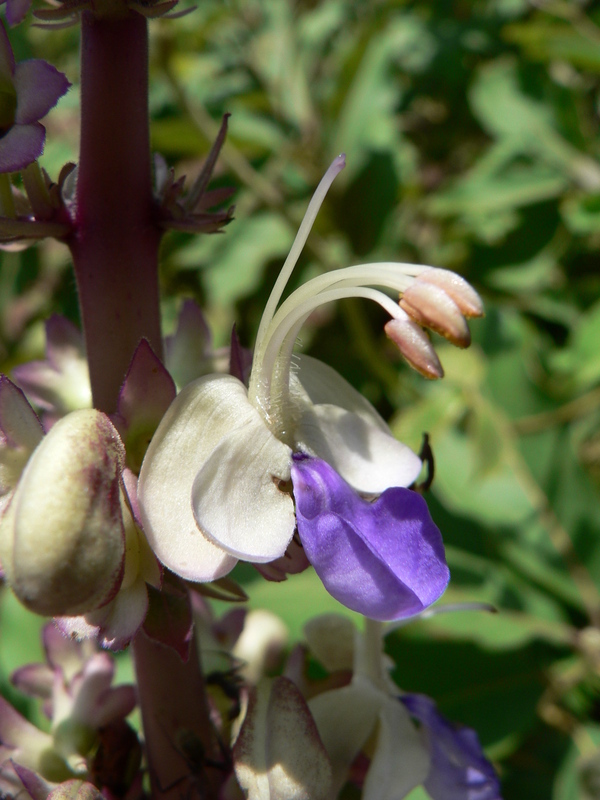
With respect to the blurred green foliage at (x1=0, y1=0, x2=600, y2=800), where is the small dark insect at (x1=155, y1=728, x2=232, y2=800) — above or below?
above

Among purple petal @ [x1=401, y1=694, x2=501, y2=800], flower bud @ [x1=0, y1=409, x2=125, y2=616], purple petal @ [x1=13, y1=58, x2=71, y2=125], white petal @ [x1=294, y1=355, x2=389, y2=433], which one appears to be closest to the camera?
flower bud @ [x1=0, y1=409, x2=125, y2=616]

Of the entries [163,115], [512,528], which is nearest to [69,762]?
[512,528]

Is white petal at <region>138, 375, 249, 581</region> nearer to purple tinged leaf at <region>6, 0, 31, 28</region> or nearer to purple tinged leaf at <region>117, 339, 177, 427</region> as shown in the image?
purple tinged leaf at <region>117, 339, 177, 427</region>

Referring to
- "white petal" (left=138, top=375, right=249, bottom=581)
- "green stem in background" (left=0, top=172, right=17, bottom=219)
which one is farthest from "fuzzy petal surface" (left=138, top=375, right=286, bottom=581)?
"green stem in background" (left=0, top=172, right=17, bottom=219)

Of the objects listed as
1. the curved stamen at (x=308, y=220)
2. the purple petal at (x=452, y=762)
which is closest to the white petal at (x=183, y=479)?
the curved stamen at (x=308, y=220)

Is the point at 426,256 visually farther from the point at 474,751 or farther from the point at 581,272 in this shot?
the point at 474,751

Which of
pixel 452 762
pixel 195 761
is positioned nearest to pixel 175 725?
pixel 195 761
